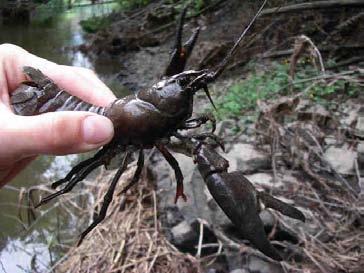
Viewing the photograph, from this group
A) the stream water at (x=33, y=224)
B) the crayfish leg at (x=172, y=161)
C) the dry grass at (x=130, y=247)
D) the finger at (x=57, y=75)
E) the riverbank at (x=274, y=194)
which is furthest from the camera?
the stream water at (x=33, y=224)

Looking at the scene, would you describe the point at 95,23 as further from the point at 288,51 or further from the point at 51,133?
the point at 51,133

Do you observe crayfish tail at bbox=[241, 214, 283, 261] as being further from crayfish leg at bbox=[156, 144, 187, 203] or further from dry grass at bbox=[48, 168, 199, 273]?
dry grass at bbox=[48, 168, 199, 273]

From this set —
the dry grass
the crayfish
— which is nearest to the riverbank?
the dry grass

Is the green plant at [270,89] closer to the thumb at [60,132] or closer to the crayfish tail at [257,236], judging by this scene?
the crayfish tail at [257,236]

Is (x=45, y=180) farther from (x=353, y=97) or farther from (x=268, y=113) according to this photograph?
(x=353, y=97)

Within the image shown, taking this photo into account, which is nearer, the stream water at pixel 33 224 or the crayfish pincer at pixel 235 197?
the crayfish pincer at pixel 235 197

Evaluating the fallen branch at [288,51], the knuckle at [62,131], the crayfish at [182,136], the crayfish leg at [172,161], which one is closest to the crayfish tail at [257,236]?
the crayfish at [182,136]
